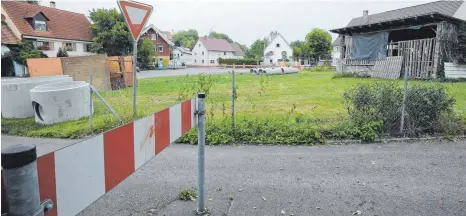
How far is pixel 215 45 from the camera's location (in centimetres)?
8538

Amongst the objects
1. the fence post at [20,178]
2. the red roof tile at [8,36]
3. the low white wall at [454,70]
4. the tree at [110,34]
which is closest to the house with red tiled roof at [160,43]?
the tree at [110,34]

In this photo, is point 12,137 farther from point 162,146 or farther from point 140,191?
point 162,146

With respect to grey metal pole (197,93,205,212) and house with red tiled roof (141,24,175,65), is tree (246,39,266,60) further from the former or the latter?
grey metal pole (197,93,205,212)

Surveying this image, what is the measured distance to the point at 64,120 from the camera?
8.40 m

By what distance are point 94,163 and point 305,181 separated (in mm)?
3523

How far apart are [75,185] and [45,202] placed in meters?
0.24

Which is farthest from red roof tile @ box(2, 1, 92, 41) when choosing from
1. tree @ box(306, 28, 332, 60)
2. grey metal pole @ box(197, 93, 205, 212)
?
grey metal pole @ box(197, 93, 205, 212)

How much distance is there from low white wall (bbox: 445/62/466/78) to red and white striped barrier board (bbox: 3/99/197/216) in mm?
21654

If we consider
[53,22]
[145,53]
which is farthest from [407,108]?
[53,22]

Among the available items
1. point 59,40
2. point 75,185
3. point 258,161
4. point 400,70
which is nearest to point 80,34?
point 59,40

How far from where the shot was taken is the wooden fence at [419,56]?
66.8 ft

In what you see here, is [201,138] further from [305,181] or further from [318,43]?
[318,43]

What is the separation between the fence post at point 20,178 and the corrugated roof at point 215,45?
271 feet

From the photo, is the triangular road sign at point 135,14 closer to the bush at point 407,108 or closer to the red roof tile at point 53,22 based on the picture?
the bush at point 407,108
